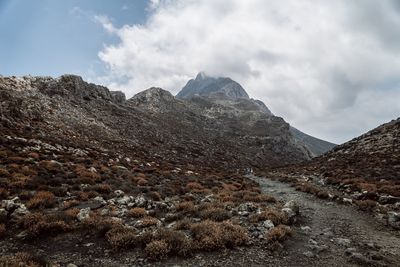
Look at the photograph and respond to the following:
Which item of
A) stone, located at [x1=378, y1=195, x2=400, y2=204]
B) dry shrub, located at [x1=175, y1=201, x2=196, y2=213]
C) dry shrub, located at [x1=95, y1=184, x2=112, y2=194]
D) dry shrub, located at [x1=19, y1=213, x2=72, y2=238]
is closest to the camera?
dry shrub, located at [x1=19, y1=213, x2=72, y2=238]

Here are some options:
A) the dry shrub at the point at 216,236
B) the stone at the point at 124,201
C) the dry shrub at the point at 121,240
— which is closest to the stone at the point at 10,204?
the stone at the point at 124,201

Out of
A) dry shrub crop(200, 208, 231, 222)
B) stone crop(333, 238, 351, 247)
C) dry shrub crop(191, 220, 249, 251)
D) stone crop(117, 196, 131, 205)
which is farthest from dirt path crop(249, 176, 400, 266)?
stone crop(117, 196, 131, 205)

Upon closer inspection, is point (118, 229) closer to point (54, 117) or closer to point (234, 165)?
point (54, 117)

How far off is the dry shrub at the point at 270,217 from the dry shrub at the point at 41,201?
11.4 meters

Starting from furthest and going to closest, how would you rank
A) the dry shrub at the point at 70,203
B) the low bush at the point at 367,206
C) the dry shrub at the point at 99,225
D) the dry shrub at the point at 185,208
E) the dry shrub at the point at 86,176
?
1. the dry shrub at the point at 86,176
2. the low bush at the point at 367,206
3. the dry shrub at the point at 185,208
4. the dry shrub at the point at 70,203
5. the dry shrub at the point at 99,225

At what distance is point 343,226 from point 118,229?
11865mm

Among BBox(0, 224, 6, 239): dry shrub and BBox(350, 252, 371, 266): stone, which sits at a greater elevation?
BBox(350, 252, 371, 266): stone

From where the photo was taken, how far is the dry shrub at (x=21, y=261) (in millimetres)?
9319

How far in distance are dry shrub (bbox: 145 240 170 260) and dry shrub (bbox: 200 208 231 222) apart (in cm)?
466

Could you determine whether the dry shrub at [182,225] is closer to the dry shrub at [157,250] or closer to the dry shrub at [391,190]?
the dry shrub at [157,250]

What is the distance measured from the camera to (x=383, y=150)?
2066 inches

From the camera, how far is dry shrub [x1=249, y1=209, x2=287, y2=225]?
601 inches

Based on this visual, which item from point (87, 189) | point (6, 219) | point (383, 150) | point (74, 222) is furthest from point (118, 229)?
point (383, 150)

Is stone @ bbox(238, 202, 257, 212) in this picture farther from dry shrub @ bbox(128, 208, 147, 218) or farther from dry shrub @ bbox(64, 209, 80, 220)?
dry shrub @ bbox(64, 209, 80, 220)
